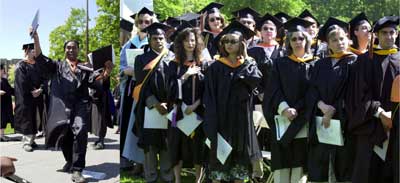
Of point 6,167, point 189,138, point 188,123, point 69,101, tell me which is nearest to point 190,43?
point 188,123

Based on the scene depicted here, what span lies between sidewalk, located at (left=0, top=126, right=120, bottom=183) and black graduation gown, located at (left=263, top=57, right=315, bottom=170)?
1.44 m

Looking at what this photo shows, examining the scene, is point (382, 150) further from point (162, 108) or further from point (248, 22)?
point (248, 22)

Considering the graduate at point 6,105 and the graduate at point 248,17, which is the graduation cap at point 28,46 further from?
the graduate at point 248,17

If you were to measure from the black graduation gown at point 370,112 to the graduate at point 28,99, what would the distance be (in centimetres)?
226

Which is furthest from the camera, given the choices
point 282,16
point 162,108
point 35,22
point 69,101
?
point 282,16

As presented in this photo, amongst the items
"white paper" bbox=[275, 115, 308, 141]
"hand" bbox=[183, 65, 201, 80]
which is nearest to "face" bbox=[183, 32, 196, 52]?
"hand" bbox=[183, 65, 201, 80]

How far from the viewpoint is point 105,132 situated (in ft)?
10.8

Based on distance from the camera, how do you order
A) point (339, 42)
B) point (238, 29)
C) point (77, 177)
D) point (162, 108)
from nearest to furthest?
point (77, 177)
point (339, 42)
point (238, 29)
point (162, 108)

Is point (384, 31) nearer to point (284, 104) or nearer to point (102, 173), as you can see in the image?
point (284, 104)

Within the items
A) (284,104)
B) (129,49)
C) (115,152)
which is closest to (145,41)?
(129,49)

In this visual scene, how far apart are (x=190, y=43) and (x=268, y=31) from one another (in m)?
0.86

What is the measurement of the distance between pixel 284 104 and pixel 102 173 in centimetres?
163

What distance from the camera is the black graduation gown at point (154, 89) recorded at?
4555 mm

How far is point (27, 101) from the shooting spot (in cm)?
410
